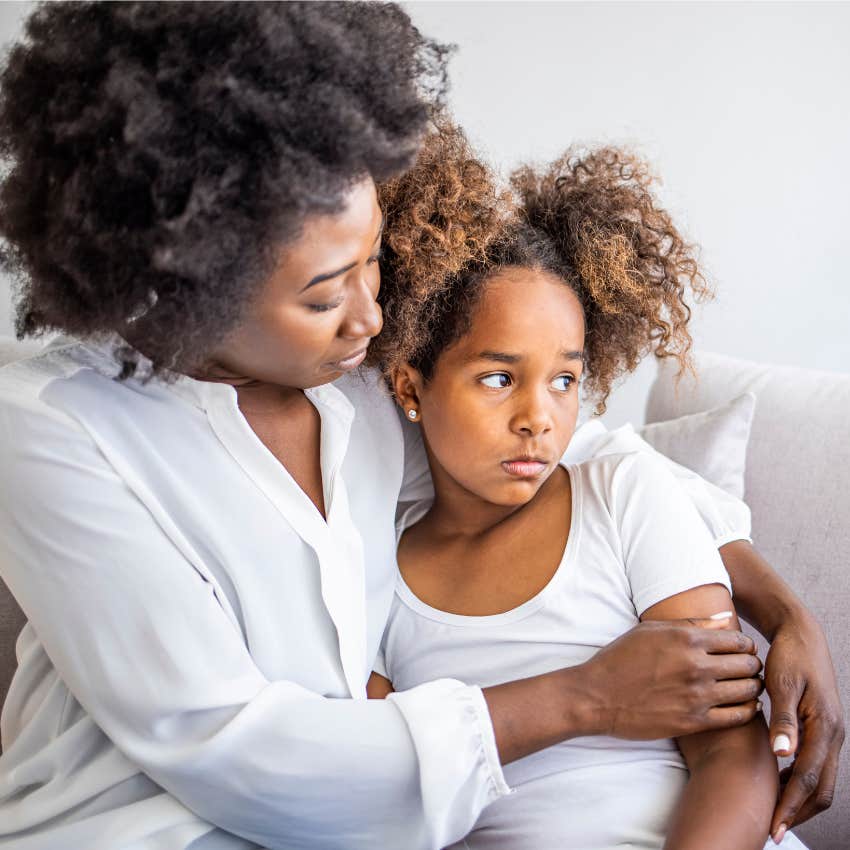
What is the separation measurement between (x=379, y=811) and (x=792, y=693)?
487 millimetres

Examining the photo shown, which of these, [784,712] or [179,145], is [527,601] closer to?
[784,712]

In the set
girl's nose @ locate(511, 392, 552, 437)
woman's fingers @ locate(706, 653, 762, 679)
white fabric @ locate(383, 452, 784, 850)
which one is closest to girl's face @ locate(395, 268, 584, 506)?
girl's nose @ locate(511, 392, 552, 437)

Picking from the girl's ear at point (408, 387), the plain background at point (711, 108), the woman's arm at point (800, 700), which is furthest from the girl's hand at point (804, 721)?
the plain background at point (711, 108)

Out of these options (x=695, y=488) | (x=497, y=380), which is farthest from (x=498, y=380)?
(x=695, y=488)

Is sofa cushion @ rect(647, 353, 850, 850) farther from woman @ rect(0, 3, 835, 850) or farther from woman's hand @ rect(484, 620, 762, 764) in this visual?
woman's hand @ rect(484, 620, 762, 764)

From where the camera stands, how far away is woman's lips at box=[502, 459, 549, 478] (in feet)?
4.05

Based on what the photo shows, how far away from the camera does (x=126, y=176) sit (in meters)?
0.87

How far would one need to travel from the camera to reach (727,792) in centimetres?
105

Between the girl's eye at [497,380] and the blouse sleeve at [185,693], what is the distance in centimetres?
40

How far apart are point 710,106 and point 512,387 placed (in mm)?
1221

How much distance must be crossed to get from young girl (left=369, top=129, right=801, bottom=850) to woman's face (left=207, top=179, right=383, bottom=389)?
0.22 m

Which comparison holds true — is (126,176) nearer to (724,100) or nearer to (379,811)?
(379,811)

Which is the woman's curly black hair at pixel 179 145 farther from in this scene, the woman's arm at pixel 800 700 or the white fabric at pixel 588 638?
the woman's arm at pixel 800 700

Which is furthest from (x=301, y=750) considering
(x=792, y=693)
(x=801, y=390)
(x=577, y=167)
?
(x=801, y=390)
